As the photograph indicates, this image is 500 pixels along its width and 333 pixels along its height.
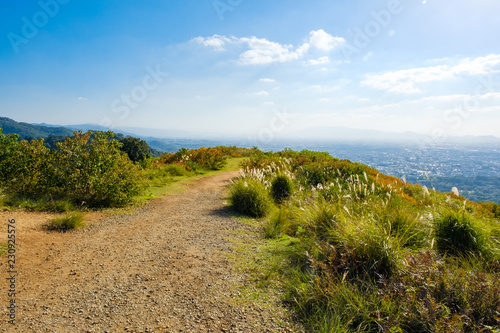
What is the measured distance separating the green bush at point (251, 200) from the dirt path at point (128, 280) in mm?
1197

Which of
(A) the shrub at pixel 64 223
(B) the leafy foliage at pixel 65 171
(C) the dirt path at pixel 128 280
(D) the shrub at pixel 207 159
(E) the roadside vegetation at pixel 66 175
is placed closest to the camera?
(C) the dirt path at pixel 128 280

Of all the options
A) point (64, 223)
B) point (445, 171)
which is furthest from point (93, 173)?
point (445, 171)

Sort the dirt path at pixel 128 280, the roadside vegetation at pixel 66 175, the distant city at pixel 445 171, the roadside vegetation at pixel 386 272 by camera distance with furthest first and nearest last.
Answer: the distant city at pixel 445 171 < the roadside vegetation at pixel 66 175 < the dirt path at pixel 128 280 < the roadside vegetation at pixel 386 272

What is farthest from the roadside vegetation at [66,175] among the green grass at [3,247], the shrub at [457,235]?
the shrub at [457,235]

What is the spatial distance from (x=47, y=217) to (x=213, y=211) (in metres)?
4.11

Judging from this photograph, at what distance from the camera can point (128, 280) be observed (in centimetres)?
378

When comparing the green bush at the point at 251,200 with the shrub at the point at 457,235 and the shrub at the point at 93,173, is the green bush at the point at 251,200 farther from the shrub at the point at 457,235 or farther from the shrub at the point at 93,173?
the shrub at the point at 457,235

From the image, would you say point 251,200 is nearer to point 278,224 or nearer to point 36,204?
point 278,224

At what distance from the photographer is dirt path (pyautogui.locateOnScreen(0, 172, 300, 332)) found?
2920 millimetres

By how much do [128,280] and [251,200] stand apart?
14.4 feet

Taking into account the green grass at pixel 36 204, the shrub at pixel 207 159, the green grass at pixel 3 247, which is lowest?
the green grass at pixel 3 247

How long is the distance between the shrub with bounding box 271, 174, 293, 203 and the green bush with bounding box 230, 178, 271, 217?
3.23 feet

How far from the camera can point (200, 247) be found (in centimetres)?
507

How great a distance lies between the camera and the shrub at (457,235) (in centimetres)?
439
